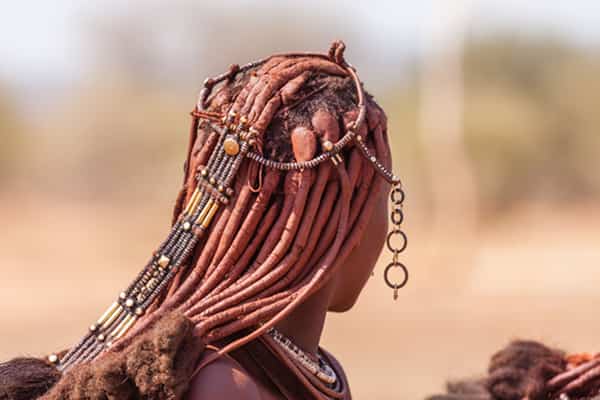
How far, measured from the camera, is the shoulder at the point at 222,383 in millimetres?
3316

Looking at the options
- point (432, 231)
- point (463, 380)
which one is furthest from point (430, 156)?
point (463, 380)

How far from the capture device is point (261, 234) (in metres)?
3.58

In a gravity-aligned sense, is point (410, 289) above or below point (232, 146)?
below

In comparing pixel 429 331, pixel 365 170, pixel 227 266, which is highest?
pixel 365 170

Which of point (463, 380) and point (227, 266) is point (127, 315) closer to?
point (227, 266)

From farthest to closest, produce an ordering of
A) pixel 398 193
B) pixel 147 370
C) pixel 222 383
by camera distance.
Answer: pixel 398 193, pixel 222 383, pixel 147 370

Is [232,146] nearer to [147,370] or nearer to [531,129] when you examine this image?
[147,370]

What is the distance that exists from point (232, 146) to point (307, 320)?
0.58 m

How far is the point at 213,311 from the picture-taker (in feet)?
11.4

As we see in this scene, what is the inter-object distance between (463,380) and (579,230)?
23301mm

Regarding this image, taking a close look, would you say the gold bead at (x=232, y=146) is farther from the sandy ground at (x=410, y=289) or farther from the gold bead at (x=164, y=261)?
the sandy ground at (x=410, y=289)

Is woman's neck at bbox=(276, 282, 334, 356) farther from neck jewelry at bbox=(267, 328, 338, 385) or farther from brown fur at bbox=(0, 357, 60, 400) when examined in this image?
brown fur at bbox=(0, 357, 60, 400)

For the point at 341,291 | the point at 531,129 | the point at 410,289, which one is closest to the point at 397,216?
the point at 341,291

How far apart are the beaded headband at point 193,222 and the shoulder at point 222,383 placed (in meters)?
0.32
